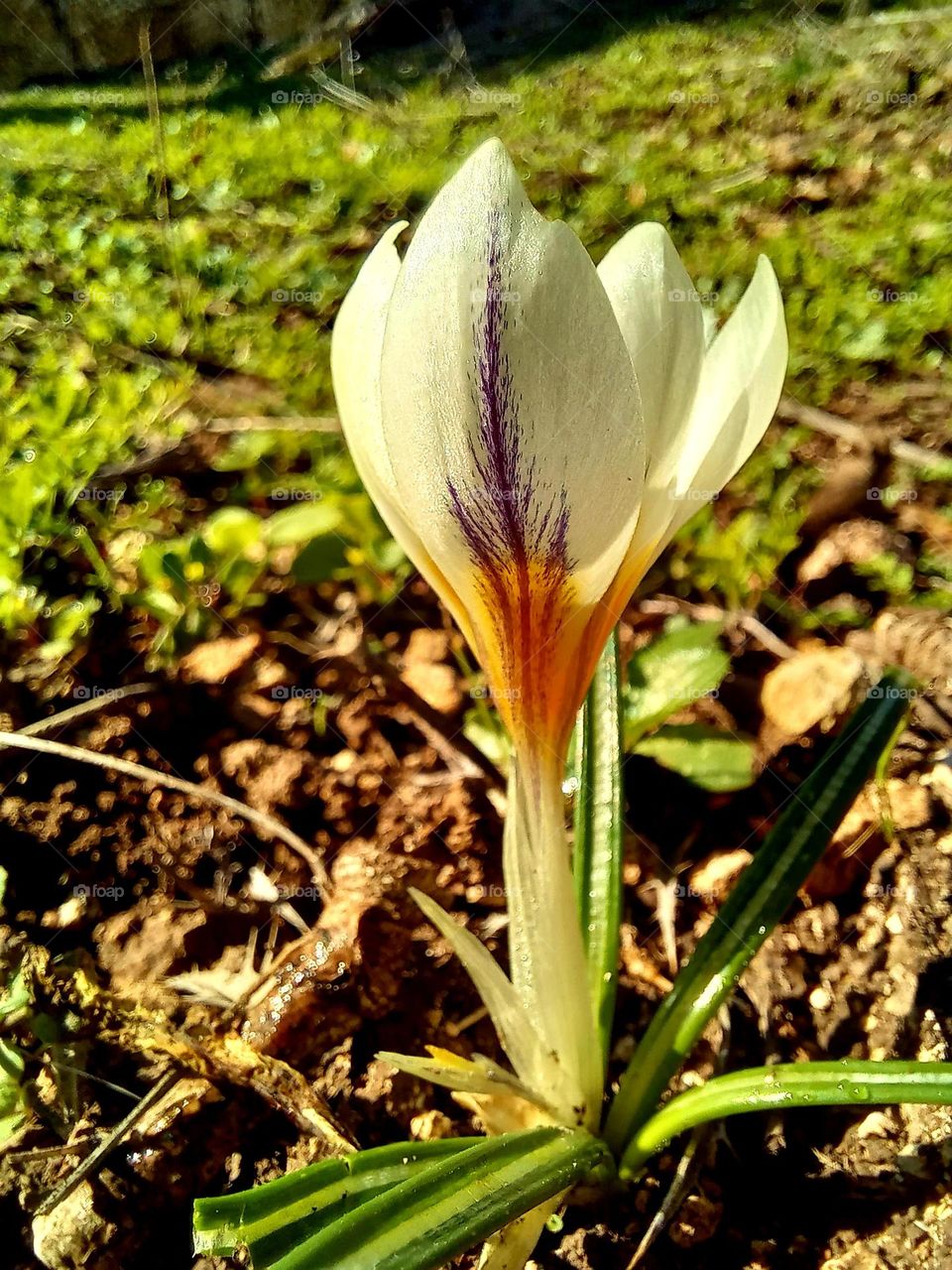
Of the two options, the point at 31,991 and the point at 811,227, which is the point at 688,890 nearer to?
the point at 31,991

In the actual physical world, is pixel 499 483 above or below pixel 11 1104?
above

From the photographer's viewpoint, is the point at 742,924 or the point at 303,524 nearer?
the point at 742,924

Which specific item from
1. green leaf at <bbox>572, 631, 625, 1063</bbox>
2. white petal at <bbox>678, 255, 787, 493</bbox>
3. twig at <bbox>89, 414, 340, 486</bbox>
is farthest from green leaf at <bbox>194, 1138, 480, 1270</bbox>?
twig at <bbox>89, 414, 340, 486</bbox>

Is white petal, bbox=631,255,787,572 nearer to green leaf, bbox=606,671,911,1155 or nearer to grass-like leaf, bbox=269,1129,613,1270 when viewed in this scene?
green leaf, bbox=606,671,911,1155

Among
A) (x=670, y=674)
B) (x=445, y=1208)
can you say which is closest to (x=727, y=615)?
(x=670, y=674)

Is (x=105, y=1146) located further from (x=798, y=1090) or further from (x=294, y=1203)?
(x=798, y=1090)

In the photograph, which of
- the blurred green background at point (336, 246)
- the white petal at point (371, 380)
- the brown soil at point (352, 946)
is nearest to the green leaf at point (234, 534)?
the blurred green background at point (336, 246)
